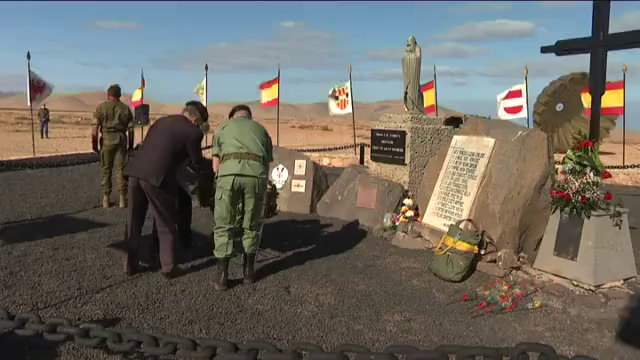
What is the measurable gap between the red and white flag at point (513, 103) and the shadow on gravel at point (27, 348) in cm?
1317

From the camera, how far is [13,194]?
9.20m

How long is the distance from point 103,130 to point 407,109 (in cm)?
500

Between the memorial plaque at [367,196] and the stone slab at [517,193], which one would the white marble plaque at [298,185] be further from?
the stone slab at [517,193]

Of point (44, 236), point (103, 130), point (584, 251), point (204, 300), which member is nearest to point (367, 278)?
point (204, 300)

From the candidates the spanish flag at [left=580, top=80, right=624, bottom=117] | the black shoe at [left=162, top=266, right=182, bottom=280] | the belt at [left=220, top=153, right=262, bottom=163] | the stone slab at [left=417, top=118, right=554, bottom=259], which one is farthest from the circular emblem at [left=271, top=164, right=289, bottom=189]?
the spanish flag at [left=580, top=80, right=624, bottom=117]

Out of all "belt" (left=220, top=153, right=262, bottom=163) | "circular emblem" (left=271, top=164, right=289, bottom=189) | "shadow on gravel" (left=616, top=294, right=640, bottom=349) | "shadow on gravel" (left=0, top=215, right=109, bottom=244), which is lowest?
"shadow on gravel" (left=616, top=294, right=640, bottom=349)

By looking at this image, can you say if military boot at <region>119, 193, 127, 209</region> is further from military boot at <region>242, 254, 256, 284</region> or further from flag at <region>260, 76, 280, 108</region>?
flag at <region>260, 76, 280, 108</region>

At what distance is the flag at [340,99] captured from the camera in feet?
46.4

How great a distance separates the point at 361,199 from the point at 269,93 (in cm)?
787

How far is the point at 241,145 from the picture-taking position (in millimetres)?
4754

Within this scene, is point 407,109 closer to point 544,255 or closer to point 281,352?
point 544,255

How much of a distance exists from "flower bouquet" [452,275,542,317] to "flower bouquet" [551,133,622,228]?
94cm

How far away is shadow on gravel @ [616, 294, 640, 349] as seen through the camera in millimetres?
4059

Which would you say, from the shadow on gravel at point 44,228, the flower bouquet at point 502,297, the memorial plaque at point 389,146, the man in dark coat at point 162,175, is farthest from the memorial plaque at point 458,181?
the shadow on gravel at point 44,228
